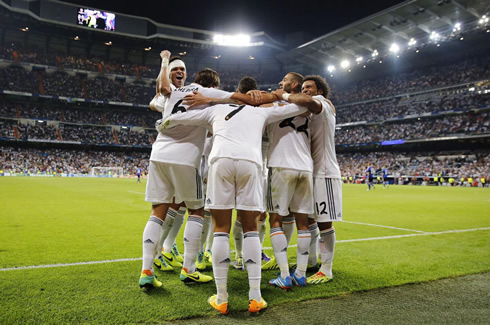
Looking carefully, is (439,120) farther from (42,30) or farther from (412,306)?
(42,30)

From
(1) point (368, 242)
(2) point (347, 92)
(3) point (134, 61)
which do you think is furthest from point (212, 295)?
(3) point (134, 61)

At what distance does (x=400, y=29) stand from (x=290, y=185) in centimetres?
4570

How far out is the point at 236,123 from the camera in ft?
11.4

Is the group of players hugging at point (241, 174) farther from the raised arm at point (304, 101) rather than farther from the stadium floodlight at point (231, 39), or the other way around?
the stadium floodlight at point (231, 39)

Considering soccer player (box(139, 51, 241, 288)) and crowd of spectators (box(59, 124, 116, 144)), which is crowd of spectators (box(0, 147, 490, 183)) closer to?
crowd of spectators (box(59, 124, 116, 144))

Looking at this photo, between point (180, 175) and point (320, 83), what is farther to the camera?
point (320, 83)

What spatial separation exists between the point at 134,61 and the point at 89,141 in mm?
18458

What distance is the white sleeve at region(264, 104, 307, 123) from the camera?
370cm

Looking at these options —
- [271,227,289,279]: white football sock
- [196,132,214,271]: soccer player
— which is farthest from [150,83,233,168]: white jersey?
[271,227,289,279]: white football sock

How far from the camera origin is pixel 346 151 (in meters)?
56.7

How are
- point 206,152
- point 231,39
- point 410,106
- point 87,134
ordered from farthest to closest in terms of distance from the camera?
point 231,39
point 87,134
point 410,106
point 206,152

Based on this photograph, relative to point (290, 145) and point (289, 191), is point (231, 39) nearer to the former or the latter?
point (290, 145)

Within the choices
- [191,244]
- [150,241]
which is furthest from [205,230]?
[150,241]

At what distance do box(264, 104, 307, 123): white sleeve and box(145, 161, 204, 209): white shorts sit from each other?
1.09 m
